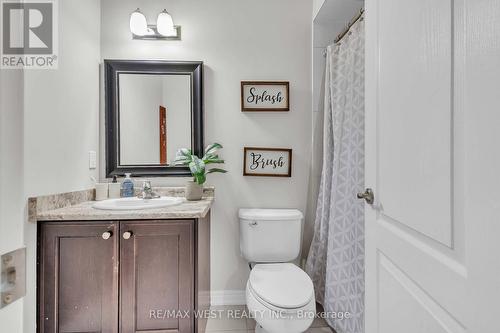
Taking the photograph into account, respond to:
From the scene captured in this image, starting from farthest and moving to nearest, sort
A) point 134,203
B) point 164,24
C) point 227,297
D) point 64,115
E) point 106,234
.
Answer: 1. point 227,297
2. point 164,24
3. point 134,203
4. point 64,115
5. point 106,234

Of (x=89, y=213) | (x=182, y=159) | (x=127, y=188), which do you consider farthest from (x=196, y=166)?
(x=89, y=213)

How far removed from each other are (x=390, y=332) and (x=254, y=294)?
72 centimetres

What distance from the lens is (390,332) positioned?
0.90 m

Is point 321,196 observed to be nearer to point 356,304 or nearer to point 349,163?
point 349,163

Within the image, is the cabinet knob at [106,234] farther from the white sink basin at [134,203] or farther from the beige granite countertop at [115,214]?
the white sink basin at [134,203]

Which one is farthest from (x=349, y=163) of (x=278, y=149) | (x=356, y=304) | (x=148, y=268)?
(x=148, y=268)

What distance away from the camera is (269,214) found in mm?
1888

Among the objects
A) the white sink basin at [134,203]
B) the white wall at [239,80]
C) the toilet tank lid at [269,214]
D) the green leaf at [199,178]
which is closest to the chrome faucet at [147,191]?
the white sink basin at [134,203]

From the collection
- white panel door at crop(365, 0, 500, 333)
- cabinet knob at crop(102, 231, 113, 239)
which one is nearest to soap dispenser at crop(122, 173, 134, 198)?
cabinet knob at crop(102, 231, 113, 239)

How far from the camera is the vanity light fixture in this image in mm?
1935

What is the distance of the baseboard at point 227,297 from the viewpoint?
2059 mm

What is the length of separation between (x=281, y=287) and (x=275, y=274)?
0.48 feet

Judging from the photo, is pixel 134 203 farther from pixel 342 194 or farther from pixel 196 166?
pixel 342 194

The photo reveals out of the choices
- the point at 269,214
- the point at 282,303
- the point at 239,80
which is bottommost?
the point at 282,303
